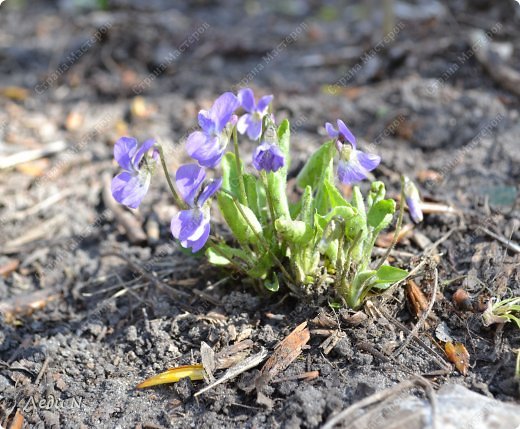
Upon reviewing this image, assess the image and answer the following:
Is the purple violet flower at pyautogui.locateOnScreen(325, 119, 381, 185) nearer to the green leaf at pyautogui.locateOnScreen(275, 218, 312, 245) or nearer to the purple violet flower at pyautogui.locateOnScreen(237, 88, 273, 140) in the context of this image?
the green leaf at pyautogui.locateOnScreen(275, 218, 312, 245)

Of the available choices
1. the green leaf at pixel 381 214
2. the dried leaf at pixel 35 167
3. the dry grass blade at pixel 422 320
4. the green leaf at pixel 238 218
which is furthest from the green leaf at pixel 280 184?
the dried leaf at pixel 35 167

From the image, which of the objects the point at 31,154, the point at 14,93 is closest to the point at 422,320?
the point at 31,154

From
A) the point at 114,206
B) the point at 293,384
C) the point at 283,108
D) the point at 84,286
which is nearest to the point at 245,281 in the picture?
the point at 293,384

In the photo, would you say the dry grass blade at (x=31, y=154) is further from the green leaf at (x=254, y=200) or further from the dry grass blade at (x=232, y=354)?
the dry grass blade at (x=232, y=354)

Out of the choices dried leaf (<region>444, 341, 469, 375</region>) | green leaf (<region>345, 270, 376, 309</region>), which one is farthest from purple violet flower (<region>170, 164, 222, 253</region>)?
dried leaf (<region>444, 341, 469, 375</region>)

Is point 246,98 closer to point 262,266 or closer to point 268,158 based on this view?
point 268,158
